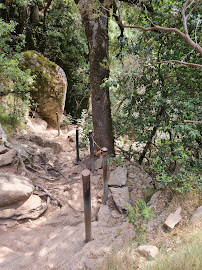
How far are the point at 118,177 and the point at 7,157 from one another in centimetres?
316

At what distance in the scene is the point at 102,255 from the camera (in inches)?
111

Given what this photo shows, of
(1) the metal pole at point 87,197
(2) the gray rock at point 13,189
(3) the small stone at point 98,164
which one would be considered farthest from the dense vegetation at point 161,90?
(2) the gray rock at point 13,189

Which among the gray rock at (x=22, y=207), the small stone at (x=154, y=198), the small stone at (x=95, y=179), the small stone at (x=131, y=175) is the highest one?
the small stone at (x=131, y=175)

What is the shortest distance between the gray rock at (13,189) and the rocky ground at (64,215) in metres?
0.07

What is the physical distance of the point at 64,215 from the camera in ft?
14.4

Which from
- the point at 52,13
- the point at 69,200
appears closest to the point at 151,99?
the point at 69,200

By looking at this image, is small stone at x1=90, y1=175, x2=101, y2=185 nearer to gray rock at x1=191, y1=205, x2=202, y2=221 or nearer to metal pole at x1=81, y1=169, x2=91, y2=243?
metal pole at x1=81, y1=169, x2=91, y2=243

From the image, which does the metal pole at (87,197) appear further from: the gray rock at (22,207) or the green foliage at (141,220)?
the gray rock at (22,207)

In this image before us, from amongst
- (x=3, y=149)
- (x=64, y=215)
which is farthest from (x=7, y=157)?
(x=64, y=215)

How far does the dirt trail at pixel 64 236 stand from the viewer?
277cm

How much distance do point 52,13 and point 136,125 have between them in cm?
1119

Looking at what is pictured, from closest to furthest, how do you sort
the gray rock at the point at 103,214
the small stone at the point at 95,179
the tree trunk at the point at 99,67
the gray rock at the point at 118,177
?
the gray rock at the point at 103,214 < the gray rock at the point at 118,177 < the tree trunk at the point at 99,67 < the small stone at the point at 95,179

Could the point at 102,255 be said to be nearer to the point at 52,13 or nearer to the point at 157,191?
the point at 157,191

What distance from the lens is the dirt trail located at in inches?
109
